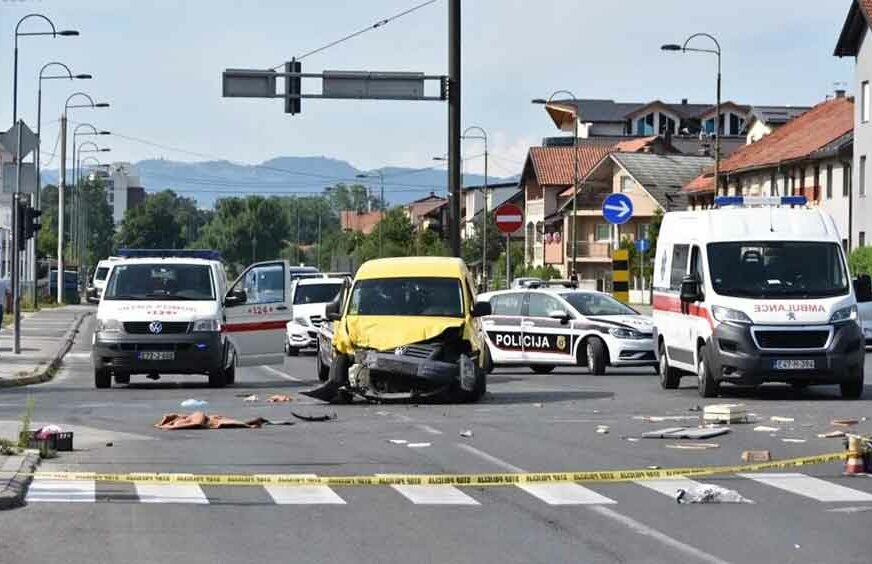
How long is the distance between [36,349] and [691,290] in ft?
66.4

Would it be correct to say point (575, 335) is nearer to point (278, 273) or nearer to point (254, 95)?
point (278, 273)

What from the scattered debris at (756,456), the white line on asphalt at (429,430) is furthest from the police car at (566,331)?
the scattered debris at (756,456)

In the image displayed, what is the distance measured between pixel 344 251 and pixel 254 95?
98.8 metres

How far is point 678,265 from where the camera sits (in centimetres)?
2464

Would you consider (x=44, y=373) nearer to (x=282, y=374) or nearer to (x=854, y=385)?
(x=282, y=374)

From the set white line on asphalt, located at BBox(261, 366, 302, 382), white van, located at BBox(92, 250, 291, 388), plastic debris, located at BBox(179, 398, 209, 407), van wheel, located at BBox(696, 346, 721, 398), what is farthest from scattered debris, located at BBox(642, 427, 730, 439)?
white line on asphalt, located at BBox(261, 366, 302, 382)

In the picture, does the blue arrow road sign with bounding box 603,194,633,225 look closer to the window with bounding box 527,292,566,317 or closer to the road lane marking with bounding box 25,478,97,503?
the window with bounding box 527,292,566,317

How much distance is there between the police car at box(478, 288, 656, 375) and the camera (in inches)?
1176

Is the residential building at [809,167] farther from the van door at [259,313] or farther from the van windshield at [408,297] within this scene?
the van windshield at [408,297]

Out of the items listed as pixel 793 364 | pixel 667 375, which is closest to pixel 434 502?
pixel 793 364

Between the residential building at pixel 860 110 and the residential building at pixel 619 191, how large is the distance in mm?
31310

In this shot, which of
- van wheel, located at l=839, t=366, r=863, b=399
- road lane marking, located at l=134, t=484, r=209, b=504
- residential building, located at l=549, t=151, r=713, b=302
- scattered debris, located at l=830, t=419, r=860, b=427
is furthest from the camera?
residential building, located at l=549, t=151, r=713, b=302

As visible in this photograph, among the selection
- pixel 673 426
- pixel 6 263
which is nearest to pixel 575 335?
pixel 673 426

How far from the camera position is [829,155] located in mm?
74812
